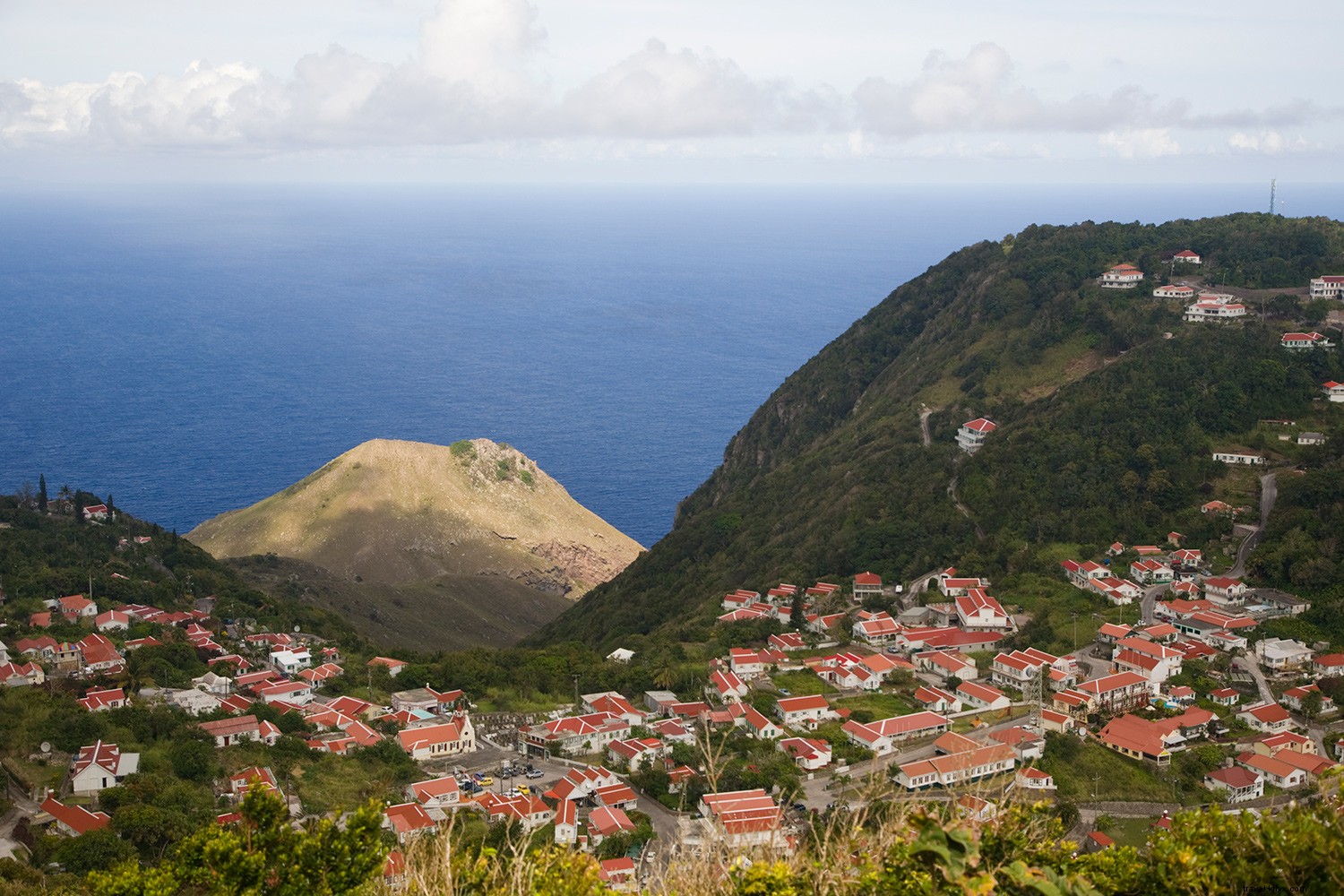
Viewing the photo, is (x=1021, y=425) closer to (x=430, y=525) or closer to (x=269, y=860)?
(x=430, y=525)

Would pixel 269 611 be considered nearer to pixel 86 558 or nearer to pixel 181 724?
pixel 86 558

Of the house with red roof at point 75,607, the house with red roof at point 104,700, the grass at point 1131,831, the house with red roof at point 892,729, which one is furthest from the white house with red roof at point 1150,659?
the house with red roof at point 75,607

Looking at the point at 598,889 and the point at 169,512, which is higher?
the point at 598,889

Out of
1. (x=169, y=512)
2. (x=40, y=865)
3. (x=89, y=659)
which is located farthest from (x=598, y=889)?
(x=169, y=512)

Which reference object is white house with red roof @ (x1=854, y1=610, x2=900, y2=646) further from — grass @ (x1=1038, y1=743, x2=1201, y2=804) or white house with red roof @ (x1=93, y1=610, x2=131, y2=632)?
white house with red roof @ (x1=93, y1=610, x2=131, y2=632)

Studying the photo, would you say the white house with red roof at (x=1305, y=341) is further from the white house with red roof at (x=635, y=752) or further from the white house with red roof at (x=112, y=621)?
the white house with red roof at (x=112, y=621)

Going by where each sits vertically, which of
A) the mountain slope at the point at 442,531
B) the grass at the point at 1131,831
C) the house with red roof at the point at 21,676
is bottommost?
the mountain slope at the point at 442,531

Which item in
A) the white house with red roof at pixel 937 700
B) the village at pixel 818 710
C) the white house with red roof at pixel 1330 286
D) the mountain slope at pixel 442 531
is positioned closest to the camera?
the village at pixel 818 710

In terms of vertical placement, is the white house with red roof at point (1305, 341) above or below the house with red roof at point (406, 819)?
above

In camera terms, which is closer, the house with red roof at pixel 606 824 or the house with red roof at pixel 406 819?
the house with red roof at pixel 406 819
